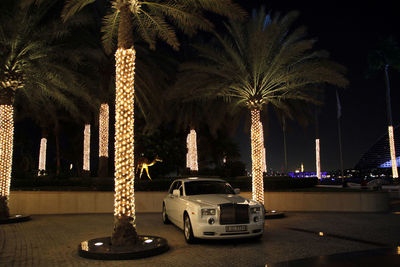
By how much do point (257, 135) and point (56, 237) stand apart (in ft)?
30.1

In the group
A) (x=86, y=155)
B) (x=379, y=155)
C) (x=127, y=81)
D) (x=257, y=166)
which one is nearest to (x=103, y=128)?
(x=86, y=155)

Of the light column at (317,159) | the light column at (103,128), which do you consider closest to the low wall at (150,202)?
the light column at (103,128)

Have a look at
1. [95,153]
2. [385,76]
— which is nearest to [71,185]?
[95,153]

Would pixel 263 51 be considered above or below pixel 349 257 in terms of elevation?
above

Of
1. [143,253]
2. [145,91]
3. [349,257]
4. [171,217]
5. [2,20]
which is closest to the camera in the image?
[349,257]

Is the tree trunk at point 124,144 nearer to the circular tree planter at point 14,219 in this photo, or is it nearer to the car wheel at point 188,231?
the car wheel at point 188,231

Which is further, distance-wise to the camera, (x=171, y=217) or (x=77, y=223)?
(x=77, y=223)

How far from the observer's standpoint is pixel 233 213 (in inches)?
363

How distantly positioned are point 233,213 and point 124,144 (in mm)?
3391

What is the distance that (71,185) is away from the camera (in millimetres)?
22438

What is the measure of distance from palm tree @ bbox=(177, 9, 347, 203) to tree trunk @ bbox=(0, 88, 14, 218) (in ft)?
25.6

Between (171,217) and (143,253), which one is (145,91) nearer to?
(171,217)

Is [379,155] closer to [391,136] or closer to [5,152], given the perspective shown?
[391,136]

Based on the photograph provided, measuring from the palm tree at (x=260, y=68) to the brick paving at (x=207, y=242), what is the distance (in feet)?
14.6
